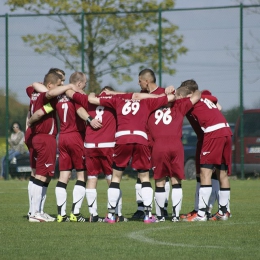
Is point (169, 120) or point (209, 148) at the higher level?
point (169, 120)

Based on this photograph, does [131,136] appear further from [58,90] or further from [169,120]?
[58,90]

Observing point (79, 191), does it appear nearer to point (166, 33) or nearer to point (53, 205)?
point (53, 205)

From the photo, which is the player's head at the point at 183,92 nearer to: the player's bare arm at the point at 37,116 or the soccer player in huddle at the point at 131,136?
the soccer player in huddle at the point at 131,136

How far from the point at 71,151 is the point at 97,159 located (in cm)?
43

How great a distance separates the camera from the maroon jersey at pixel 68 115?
11.0 m

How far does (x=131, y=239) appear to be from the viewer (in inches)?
357

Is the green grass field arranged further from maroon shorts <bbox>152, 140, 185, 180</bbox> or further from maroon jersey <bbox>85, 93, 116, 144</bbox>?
maroon jersey <bbox>85, 93, 116, 144</bbox>

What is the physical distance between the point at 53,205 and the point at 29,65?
9473mm

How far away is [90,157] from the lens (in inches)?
428

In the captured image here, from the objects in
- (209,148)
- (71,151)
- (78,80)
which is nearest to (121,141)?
(71,151)

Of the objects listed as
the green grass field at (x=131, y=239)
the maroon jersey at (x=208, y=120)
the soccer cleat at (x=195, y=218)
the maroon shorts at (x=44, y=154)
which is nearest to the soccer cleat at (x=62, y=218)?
the green grass field at (x=131, y=239)

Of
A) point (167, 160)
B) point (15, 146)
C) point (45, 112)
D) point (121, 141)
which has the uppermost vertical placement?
point (45, 112)

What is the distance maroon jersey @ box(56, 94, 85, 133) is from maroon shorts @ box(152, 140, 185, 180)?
1.22 meters

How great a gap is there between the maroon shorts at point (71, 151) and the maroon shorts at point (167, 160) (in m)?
1.11
